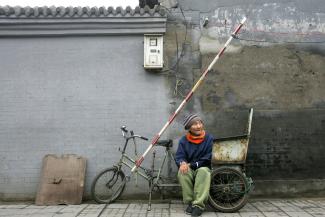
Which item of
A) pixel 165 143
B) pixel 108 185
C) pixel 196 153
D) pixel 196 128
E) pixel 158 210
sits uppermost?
pixel 196 128

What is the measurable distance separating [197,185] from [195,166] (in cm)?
38

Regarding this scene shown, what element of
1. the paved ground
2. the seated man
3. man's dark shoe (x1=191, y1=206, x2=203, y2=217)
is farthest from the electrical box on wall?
man's dark shoe (x1=191, y1=206, x2=203, y2=217)

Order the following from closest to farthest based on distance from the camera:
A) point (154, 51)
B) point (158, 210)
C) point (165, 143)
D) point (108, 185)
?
point (158, 210) < point (165, 143) < point (108, 185) < point (154, 51)

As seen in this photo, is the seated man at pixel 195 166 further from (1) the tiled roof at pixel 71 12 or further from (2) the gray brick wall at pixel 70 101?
(1) the tiled roof at pixel 71 12

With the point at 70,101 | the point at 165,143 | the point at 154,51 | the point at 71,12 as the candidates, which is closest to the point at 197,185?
the point at 165,143

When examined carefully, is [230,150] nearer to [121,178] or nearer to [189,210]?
[189,210]

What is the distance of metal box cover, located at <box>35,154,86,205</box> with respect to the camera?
7934 millimetres

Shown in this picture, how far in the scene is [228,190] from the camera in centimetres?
718

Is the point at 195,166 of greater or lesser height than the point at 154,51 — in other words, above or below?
below

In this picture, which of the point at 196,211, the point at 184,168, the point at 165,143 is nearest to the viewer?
the point at 196,211

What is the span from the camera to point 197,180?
6.86 meters

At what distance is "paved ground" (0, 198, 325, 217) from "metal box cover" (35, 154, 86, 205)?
22 centimetres

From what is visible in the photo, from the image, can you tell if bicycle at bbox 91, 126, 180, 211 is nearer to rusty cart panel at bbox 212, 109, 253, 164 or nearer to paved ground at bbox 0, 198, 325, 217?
paved ground at bbox 0, 198, 325, 217

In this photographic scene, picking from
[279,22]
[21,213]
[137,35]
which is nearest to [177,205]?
[21,213]
